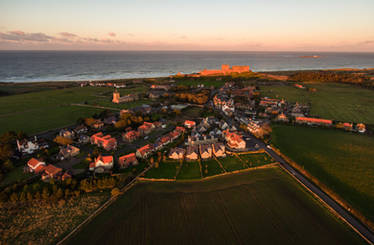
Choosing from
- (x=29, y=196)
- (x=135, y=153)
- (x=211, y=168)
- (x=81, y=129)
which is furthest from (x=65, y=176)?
(x=211, y=168)

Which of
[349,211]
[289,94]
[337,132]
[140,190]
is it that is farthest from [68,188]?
[289,94]

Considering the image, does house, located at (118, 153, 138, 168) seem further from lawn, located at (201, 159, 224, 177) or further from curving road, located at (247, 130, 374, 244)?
curving road, located at (247, 130, 374, 244)

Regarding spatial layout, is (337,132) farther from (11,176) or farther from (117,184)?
(11,176)

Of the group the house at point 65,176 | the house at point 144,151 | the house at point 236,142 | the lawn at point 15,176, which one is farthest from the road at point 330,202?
the lawn at point 15,176

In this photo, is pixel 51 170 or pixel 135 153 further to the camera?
pixel 135 153

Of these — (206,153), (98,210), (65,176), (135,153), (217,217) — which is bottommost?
(217,217)

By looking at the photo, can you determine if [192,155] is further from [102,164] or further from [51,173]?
[51,173]
